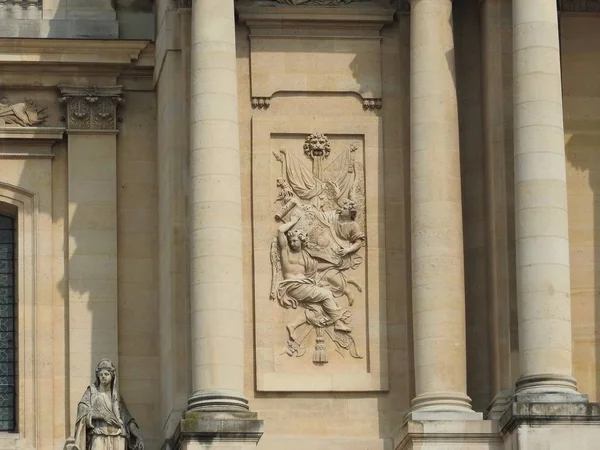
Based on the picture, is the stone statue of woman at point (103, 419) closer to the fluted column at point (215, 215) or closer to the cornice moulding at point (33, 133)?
the fluted column at point (215, 215)

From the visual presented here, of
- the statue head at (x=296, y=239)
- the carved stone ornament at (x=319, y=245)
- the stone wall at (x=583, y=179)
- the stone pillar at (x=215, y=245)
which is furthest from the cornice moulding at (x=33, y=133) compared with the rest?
the stone wall at (x=583, y=179)

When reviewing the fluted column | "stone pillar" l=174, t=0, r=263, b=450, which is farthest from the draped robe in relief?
the fluted column

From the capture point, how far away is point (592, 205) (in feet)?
130

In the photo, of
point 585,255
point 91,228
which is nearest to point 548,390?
point 585,255

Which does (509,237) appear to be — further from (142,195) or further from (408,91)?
(142,195)

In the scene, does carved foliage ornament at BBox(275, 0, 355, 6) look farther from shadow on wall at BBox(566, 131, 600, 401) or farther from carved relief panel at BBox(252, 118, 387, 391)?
shadow on wall at BBox(566, 131, 600, 401)

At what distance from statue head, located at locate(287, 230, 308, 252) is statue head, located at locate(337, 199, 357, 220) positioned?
0.62 metres

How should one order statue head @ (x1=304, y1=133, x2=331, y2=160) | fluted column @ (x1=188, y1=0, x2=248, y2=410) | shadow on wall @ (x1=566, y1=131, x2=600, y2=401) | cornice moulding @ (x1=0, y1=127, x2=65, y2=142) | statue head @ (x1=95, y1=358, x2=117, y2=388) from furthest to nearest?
cornice moulding @ (x1=0, y1=127, x2=65, y2=142) → statue head @ (x1=304, y1=133, x2=331, y2=160) → shadow on wall @ (x1=566, y1=131, x2=600, y2=401) → statue head @ (x1=95, y1=358, x2=117, y2=388) → fluted column @ (x1=188, y1=0, x2=248, y2=410)

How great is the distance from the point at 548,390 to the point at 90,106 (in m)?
8.58

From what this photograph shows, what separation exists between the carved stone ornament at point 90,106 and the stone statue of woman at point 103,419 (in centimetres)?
466

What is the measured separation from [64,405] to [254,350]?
320 cm

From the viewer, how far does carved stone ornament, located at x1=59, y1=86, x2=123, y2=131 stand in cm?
4109

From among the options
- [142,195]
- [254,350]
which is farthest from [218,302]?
[142,195]

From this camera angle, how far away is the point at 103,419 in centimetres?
3744
